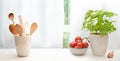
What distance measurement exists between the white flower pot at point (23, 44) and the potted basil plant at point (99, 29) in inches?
14.3

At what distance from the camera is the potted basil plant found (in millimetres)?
1240

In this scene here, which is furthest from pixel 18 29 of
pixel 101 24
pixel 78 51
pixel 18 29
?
pixel 101 24

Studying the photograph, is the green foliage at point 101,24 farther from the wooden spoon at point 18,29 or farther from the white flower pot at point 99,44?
the wooden spoon at point 18,29

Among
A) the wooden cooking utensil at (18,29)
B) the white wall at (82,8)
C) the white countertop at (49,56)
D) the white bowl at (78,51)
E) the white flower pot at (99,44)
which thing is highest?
the white wall at (82,8)

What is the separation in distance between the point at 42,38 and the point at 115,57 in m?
0.51

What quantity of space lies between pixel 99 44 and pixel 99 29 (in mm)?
93

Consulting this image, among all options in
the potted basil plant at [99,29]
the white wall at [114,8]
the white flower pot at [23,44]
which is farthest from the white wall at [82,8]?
the white flower pot at [23,44]

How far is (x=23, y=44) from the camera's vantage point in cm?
125

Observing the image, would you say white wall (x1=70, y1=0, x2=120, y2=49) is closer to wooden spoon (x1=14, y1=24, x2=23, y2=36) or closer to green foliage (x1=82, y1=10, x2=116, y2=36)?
green foliage (x1=82, y1=10, x2=116, y2=36)

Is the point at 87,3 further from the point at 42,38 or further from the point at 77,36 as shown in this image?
the point at 42,38

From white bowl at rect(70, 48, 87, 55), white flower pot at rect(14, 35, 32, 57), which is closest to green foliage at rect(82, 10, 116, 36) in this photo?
white bowl at rect(70, 48, 87, 55)

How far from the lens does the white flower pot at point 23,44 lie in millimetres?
1239

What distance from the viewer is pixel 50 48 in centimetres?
150

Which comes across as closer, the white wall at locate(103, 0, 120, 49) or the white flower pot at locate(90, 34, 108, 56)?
the white flower pot at locate(90, 34, 108, 56)
